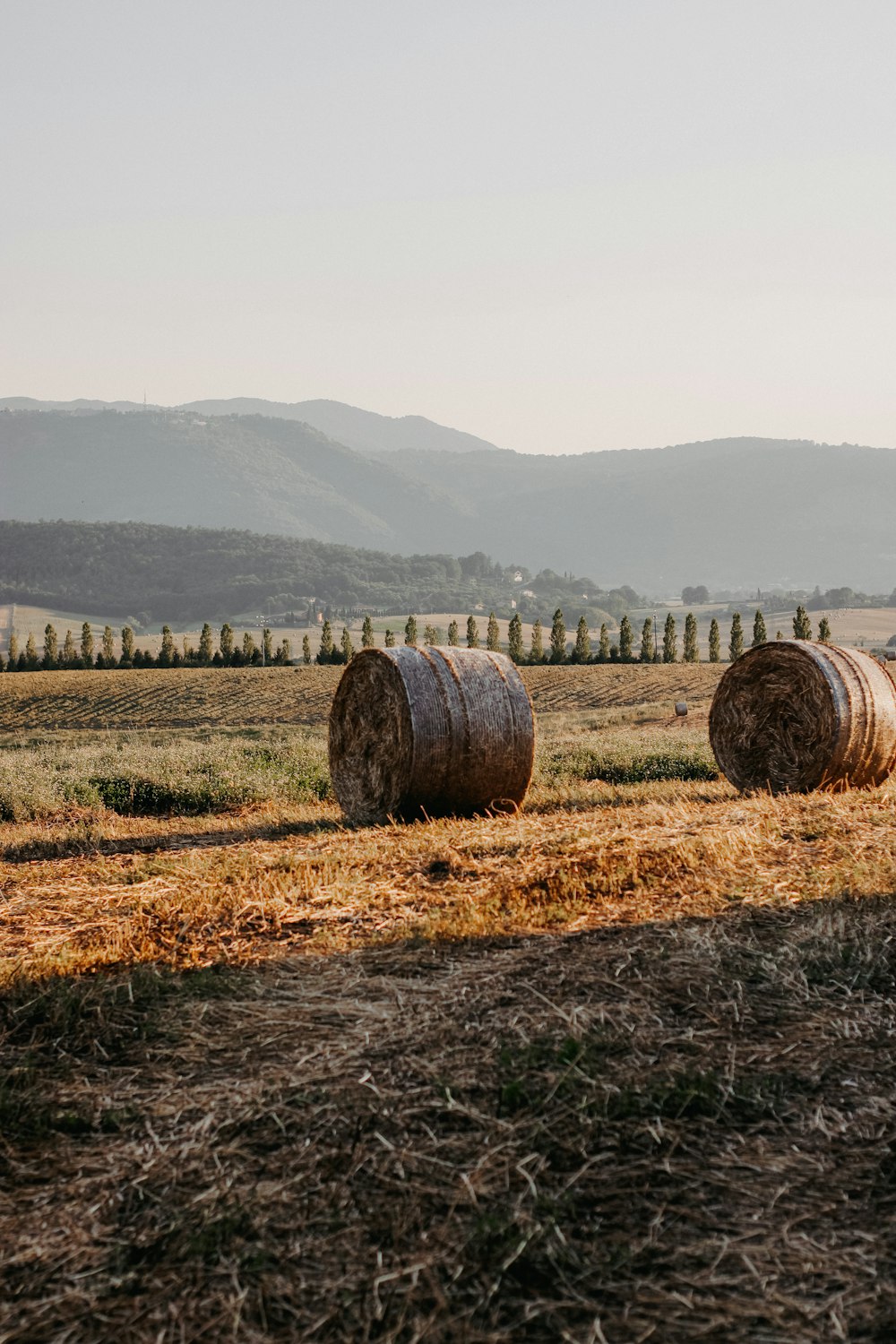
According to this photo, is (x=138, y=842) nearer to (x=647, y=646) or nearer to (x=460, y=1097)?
(x=460, y=1097)

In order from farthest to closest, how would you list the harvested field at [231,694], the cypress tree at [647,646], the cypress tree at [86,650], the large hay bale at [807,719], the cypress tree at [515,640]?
the cypress tree at [86,650] → the cypress tree at [515,640] → the cypress tree at [647,646] → the harvested field at [231,694] → the large hay bale at [807,719]

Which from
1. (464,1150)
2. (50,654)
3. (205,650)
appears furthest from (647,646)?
(464,1150)

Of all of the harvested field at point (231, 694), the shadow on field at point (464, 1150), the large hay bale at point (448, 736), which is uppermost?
the large hay bale at point (448, 736)

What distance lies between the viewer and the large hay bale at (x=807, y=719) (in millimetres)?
13164

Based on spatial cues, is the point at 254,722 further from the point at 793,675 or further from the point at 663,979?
the point at 663,979

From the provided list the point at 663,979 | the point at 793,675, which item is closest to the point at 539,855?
the point at 663,979

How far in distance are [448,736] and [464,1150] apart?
7659mm

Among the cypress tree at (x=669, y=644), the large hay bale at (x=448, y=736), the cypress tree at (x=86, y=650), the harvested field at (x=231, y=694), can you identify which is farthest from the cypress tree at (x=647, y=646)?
the large hay bale at (x=448, y=736)

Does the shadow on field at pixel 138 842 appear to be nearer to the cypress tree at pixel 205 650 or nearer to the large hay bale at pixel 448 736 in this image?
the large hay bale at pixel 448 736

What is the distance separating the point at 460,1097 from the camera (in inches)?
178

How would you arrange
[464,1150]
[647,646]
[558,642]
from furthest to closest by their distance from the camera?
[647,646]
[558,642]
[464,1150]

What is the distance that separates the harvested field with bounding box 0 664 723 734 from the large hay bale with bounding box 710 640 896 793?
3020cm

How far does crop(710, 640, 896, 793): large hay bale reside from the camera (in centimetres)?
1316

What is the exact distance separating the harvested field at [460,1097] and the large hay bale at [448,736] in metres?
2.83
